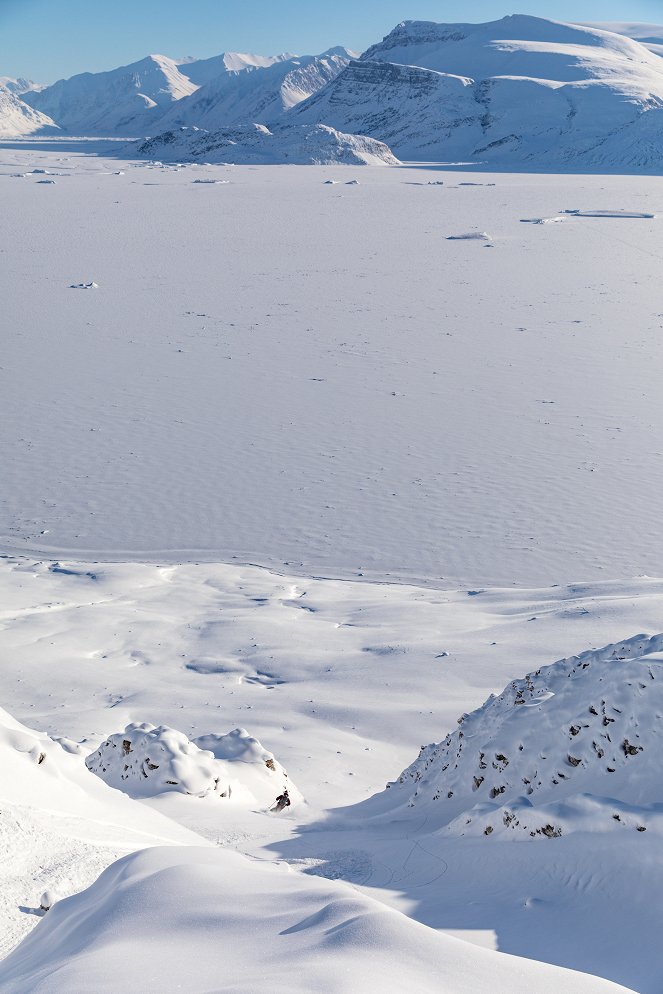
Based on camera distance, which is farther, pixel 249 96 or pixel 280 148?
pixel 249 96

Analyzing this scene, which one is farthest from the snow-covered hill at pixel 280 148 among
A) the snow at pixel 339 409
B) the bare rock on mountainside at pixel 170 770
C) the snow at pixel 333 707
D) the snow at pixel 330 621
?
the bare rock on mountainside at pixel 170 770

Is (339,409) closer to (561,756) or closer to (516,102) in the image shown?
(561,756)

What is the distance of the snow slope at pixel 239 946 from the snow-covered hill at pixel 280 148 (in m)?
70.8

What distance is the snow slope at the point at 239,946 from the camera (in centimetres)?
167

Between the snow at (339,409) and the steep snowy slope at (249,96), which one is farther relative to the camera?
the steep snowy slope at (249,96)

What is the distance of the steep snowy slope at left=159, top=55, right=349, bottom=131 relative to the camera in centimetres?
14150

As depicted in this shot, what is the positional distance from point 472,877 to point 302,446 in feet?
26.6

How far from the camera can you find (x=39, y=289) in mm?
19281

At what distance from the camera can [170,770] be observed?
3.91 meters

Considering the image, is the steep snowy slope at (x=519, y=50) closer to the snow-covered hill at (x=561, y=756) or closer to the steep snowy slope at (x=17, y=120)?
the steep snowy slope at (x=17, y=120)

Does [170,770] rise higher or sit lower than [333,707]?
higher

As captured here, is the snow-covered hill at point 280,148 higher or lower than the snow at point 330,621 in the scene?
higher

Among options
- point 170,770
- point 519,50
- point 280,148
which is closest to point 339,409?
point 170,770

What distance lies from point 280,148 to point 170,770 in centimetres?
7256
